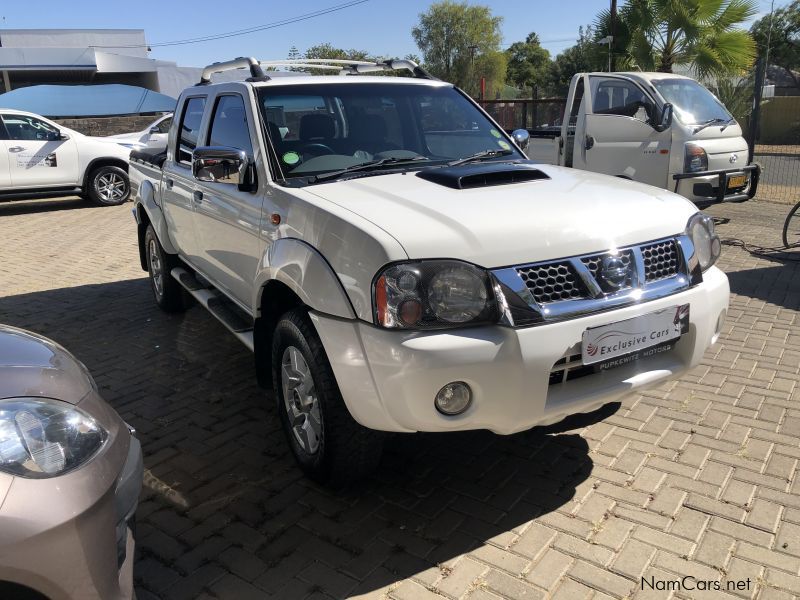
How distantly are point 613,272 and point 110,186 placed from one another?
1261 cm

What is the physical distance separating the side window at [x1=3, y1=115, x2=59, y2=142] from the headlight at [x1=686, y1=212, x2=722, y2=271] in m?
12.5

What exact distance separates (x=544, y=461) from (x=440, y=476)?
0.55 m

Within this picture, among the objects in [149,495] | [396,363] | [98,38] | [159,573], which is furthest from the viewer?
[98,38]

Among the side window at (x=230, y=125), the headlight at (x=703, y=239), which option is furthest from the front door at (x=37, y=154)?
the headlight at (x=703, y=239)

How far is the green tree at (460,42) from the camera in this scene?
5688cm

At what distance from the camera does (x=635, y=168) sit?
935 cm

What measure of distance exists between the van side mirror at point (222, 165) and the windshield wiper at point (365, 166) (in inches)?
15.9

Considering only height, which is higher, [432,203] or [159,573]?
[432,203]

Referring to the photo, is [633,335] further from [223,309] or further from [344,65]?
[344,65]

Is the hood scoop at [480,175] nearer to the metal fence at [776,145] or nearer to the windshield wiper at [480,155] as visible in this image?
the windshield wiper at [480,155]

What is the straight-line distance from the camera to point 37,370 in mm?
2217

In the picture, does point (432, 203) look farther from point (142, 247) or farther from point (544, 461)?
point (142, 247)

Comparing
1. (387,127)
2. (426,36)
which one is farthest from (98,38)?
(387,127)

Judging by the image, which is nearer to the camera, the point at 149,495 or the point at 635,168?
the point at 149,495
